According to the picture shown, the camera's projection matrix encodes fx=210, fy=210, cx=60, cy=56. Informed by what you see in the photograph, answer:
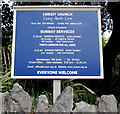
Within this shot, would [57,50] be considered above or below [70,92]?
above

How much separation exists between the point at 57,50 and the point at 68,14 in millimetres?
608

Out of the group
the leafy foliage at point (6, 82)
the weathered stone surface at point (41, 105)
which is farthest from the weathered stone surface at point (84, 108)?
the leafy foliage at point (6, 82)

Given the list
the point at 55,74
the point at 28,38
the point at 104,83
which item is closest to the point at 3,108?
the point at 55,74

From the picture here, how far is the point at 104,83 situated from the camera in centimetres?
827

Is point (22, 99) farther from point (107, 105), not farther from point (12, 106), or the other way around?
point (107, 105)

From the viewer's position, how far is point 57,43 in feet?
10.2

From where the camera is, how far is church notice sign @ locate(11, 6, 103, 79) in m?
3.01

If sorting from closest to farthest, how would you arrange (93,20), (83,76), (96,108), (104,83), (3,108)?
(96,108)
(3,108)
(83,76)
(93,20)
(104,83)

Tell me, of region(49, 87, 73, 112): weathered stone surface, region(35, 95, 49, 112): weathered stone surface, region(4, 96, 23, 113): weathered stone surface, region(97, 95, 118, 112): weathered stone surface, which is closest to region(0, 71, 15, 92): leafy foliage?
region(4, 96, 23, 113): weathered stone surface

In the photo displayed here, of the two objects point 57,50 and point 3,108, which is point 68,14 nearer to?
point 57,50

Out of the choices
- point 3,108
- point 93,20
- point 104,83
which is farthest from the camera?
point 104,83

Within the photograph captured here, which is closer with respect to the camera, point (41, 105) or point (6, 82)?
point (41, 105)

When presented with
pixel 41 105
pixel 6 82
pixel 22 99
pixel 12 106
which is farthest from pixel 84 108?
pixel 6 82

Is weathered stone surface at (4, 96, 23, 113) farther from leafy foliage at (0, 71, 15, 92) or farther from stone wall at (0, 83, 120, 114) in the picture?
leafy foliage at (0, 71, 15, 92)
